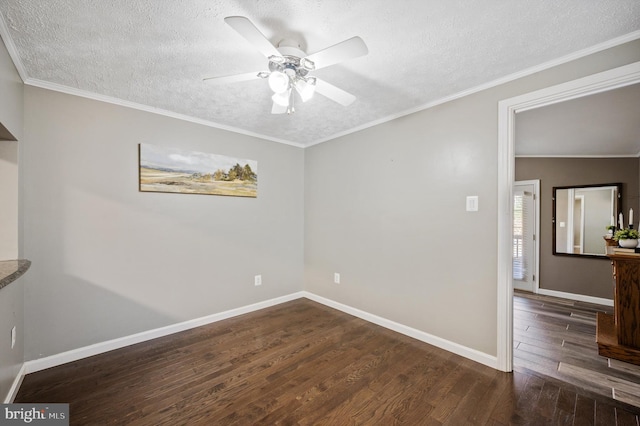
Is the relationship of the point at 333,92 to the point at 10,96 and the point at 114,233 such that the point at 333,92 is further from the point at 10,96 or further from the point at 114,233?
the point at 114,233

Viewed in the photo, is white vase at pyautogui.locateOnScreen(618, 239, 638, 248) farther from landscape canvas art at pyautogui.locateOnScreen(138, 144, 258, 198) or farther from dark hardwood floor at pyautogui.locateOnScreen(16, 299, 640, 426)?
landscape canvas art at pyautogui.locateOnScreen(138, 144, 258, 198)

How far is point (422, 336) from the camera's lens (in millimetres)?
2658

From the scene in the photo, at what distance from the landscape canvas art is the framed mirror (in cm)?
507

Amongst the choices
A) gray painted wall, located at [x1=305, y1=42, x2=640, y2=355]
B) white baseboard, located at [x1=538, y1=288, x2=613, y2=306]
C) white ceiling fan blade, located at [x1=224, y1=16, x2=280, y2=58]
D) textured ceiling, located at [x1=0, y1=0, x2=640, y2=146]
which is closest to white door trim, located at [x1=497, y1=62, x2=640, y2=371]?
gray painted wall, located at [x1=305, y1=42, x2=640, y2=355]

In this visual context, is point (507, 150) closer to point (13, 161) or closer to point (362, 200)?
point (362, 200)

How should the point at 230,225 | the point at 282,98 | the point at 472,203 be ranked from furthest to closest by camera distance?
the point at 230,225 → the point at 472,203 → the point at 282,98

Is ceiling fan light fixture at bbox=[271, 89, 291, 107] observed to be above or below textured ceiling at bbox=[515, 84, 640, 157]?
below

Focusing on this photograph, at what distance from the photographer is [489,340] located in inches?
87.2

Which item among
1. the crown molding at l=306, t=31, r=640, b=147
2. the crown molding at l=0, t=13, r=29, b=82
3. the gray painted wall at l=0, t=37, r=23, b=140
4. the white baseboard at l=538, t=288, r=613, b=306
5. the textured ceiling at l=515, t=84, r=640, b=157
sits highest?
the crown molding at l=306, t=31, r=640, b=147

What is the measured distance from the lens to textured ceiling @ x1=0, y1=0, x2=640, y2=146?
1.40 metres

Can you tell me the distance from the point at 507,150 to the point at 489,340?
5.26ft

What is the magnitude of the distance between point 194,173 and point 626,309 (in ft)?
13.9

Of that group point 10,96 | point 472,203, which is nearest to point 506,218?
point 472,203

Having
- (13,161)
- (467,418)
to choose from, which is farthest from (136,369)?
(467,418)
